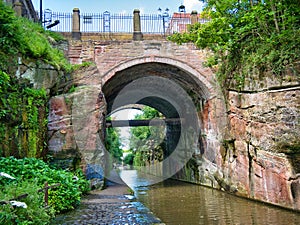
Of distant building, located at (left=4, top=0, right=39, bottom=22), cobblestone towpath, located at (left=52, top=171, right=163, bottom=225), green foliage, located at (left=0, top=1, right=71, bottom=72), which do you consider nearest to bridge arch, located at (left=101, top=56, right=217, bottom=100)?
green foliage, located at (left=0, top=1, right=71, bottom=72)

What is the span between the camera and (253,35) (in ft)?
31.2

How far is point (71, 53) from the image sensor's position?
12.4 m

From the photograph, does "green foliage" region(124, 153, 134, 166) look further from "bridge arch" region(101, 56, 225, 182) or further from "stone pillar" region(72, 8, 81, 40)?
"stone pillar" region(72, 8, 81, 40)

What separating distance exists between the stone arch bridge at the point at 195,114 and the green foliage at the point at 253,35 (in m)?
0.68

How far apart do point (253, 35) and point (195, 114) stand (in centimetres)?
567

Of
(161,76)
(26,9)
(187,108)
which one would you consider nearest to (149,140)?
(187,108)

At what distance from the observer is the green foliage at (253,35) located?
26.8 feet

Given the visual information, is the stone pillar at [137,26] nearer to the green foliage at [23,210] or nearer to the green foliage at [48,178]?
the green foliage at [48,178]

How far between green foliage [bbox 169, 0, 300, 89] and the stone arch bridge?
0.68 m

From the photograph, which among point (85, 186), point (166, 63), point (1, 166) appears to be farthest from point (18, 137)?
point (166, 63)

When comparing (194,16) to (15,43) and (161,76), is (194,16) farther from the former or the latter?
(15,43)

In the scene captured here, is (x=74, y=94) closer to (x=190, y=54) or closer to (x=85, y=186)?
(x=85, y=186)

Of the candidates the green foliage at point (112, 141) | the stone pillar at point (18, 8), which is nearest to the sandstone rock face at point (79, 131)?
the stone pillar at point (18, 8)

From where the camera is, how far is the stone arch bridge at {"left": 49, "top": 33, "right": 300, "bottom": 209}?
8.28 m
